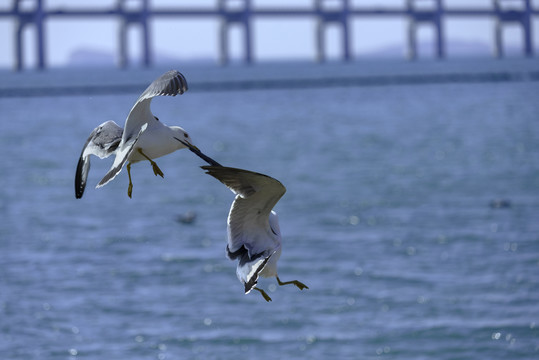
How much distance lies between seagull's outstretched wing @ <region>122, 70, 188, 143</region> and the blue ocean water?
2687 centimetres

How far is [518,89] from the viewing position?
161625 millimetres

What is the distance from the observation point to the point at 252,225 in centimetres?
643

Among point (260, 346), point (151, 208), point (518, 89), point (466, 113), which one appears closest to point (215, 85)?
point (518, 89)

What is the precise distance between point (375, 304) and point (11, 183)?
147 ft

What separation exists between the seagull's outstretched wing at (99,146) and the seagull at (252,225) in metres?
0.88

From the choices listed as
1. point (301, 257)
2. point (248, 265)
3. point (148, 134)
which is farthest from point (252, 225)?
point (301, 257)

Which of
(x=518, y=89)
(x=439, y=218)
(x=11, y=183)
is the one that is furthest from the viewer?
(x=518, y=89)

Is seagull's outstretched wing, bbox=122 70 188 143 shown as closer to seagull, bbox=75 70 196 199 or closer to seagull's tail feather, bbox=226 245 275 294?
seagull, bbox=75 70 196 199

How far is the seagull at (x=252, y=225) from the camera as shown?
6004mm

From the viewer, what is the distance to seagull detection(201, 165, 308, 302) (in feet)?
19.7

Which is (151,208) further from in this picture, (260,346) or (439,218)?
→ (260,346)

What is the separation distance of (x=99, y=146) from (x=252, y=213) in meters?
1.11

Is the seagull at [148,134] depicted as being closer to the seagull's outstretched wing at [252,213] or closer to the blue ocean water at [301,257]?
the seagull's outstretched wing at [252,213]

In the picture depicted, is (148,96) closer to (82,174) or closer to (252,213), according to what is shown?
(252,213)
